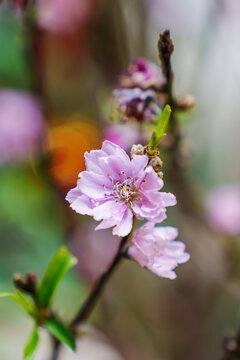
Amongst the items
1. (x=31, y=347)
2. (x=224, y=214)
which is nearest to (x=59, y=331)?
(x=31, y=347)

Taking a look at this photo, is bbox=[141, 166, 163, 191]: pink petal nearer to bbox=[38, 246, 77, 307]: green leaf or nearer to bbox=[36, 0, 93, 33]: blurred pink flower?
bbox=[38, 246, 77, 307]: green leaf

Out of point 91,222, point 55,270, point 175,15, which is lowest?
point 91,222

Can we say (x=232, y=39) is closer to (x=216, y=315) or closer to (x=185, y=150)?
(x=185, y=150)

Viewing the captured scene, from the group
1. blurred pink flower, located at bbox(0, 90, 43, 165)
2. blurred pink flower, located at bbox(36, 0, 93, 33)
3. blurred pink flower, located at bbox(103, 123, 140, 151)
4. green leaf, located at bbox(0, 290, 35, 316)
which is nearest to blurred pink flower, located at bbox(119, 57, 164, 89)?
blurred pink flower, located at bbox(103, 123, 140, 151)

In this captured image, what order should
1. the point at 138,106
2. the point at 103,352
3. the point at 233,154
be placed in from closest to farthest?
the point at 138,106, the point at 103,352, the point at 233,154

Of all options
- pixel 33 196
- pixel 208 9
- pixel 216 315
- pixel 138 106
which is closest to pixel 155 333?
pixel 216 315

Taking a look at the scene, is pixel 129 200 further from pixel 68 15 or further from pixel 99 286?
pixel 68 15

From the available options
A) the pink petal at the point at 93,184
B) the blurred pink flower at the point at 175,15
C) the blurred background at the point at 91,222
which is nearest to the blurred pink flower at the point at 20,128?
the blurred background at the point at 91,222
